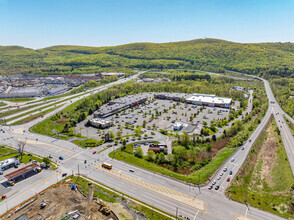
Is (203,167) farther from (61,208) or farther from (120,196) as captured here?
(61,208)

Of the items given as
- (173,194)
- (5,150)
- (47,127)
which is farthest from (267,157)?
(5,150)

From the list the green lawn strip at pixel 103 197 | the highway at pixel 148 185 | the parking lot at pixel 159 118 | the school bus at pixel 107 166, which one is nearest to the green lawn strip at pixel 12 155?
the highway at pixel 148 185

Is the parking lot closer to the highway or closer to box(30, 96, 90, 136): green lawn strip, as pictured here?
box(30, 96, 90, 136): green lawn strip

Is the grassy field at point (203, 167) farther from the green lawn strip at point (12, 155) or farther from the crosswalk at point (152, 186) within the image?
the green lawn strip at point (12, 155)

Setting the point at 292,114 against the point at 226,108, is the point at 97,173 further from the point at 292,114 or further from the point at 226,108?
the point at 292,114

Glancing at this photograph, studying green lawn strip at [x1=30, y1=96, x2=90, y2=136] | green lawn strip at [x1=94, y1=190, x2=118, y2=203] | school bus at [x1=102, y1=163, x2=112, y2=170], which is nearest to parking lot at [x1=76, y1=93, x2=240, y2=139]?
green lawn strip at [x1=30, y1=96, x2=90, y2=136]

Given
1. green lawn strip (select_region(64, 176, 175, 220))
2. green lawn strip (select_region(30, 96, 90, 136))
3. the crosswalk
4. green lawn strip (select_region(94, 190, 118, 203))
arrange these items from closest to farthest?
green lawn strip (select_region(64, 176, 175, 220)) < green lawn strip (select_region(94, 190, 118, 203)) < the crosswalk < green lawn strip (select_region(30, 96, 90, 136))
